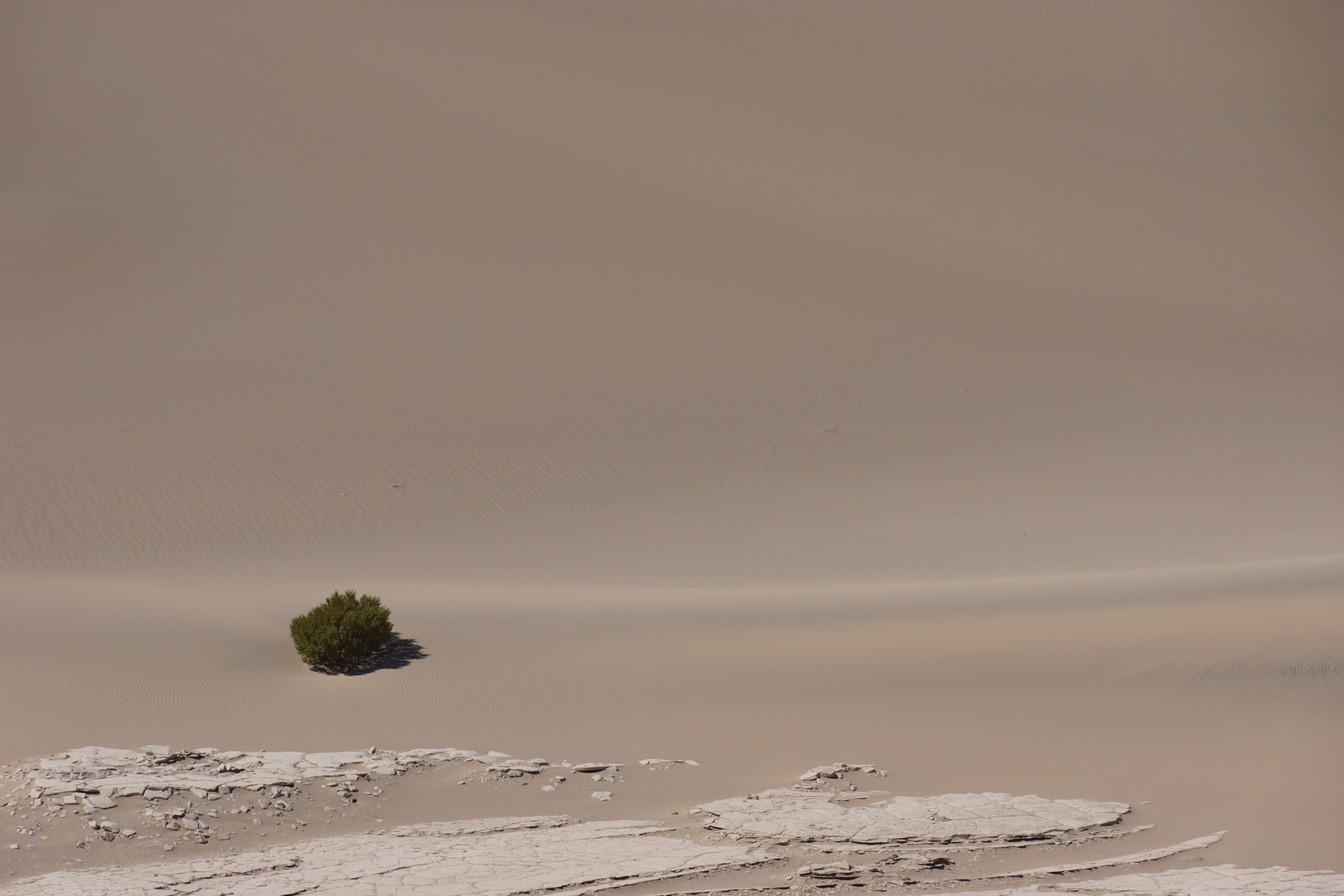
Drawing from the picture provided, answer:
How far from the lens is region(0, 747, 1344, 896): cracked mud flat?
5500 millimetres

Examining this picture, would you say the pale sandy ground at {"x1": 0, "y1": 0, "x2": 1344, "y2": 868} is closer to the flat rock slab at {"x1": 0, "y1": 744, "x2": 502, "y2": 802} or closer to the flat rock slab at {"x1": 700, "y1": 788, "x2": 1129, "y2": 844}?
the flat rock slab at {"x1": 700, "y1": 788, "x2": 1129, "y2": 844}

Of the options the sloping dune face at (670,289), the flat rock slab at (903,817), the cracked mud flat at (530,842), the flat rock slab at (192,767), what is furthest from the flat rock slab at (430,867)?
the sloping dune face at (670,289)

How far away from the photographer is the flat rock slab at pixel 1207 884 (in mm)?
5410

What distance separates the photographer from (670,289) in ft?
69.8

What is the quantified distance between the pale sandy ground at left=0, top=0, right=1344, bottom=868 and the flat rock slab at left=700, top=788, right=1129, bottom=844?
42 cm

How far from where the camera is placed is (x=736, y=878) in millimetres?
5578

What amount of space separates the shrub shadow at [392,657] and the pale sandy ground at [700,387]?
0.11 meters

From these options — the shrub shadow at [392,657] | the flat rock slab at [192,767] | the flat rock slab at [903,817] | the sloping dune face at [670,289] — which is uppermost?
the sloping dune face at [670,289]

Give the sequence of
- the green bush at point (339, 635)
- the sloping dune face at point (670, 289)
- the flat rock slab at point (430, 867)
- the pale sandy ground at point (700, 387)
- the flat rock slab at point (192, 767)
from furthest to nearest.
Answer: the sloping dune face at point (670, 289)
the green bush at point (339, 635)
the pale sandy ground at point (700, 387)
the flat rock slab at point (192, 767)
the flat rock slab at point (430, 867)

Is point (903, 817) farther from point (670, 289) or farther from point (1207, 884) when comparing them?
point (670, 289)

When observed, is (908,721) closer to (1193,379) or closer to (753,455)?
(753,455)

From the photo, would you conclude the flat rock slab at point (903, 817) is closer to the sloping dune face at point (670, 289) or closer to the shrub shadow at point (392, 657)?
the shrub shadow at point (392, 657)

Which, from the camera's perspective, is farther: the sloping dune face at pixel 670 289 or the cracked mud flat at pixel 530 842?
the sloping dune face at pixel 670 289

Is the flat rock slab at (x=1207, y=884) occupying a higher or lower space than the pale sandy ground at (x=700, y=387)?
lower
